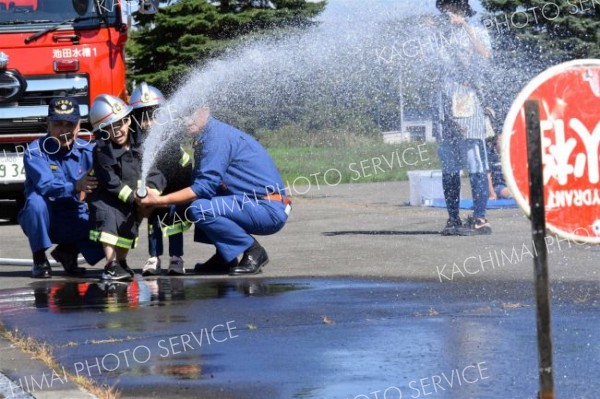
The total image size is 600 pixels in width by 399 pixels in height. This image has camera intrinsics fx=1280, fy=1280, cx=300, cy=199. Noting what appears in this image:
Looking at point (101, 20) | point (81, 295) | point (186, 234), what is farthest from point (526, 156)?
point (101, 20)

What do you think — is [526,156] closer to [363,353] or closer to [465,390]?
[465,390]

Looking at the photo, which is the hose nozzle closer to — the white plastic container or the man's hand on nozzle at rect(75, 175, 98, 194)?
the man's hand on nozzle at rect(75, 175, 98, 194)

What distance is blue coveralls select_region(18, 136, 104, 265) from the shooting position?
9.55 meters

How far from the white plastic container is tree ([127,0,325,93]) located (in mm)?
21822

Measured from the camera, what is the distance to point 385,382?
17.8 feet

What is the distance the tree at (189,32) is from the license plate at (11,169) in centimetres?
2285

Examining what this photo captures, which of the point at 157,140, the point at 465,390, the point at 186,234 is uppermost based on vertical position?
the point at 157,140

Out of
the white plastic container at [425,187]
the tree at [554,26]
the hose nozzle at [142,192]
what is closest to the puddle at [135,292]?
the hose nozzle at [142,192]

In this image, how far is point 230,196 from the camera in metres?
9.35

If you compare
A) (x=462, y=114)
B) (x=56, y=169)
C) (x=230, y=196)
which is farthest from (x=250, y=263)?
(x=462, y=114)

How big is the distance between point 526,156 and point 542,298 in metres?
0.44

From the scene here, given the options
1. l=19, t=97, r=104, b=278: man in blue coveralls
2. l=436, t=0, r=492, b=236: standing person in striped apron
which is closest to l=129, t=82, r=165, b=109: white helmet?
l=19, t=97, r=104, b=278: man in blue coveralls

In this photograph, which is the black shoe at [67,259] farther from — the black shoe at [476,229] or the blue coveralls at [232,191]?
the black shoe at [476,229]

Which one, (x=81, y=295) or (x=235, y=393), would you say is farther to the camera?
(x=81, y=295)
